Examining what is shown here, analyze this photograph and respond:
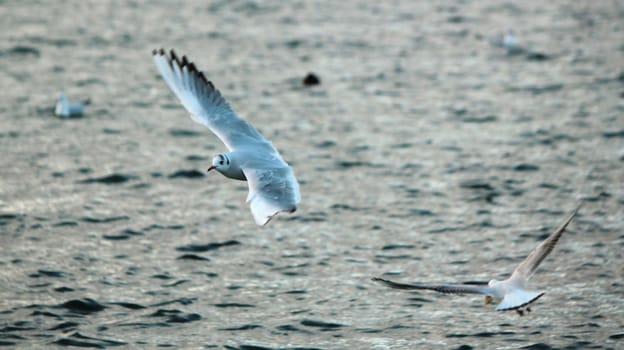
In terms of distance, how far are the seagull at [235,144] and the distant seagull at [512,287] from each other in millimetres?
1220

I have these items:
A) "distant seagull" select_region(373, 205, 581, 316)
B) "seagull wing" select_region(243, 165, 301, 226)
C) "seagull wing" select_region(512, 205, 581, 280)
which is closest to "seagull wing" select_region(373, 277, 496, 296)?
"distant seagull" select_region(373, 205, 581, 316)

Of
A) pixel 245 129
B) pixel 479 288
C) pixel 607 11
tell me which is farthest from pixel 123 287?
pixel 607 11

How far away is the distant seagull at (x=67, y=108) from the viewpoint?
59.9 ft

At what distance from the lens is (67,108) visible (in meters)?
18.3

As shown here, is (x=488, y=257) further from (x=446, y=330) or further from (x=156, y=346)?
(x=156, y=346)

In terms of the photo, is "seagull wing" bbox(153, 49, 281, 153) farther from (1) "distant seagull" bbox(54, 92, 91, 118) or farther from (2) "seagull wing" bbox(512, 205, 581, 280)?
(1) "distant seagull" bbox(54, 92, 91, 118)

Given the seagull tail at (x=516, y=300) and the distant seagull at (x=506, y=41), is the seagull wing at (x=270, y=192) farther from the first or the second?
the distant seagull at (x=506, y=41)

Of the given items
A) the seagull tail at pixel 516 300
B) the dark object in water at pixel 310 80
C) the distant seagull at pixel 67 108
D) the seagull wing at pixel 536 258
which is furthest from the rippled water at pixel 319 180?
the seagull tail at pixel 516 300

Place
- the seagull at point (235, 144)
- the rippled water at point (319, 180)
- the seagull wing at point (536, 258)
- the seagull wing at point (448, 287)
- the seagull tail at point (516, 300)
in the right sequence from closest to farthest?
the seagull wing at point (448, 287) → the seagull tail at point (516, 300) → the seagull at point (235, 144) → the seagull wing at point (536, 258) → the rippled water at point (319, 180)

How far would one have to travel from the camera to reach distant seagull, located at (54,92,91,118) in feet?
59.9

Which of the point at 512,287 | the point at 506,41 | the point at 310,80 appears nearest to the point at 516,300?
the point at 512,287

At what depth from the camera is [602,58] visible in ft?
71.8

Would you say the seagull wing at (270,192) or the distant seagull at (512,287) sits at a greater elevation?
the seagull wing at (270,192)

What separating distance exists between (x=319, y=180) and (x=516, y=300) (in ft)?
22.0
